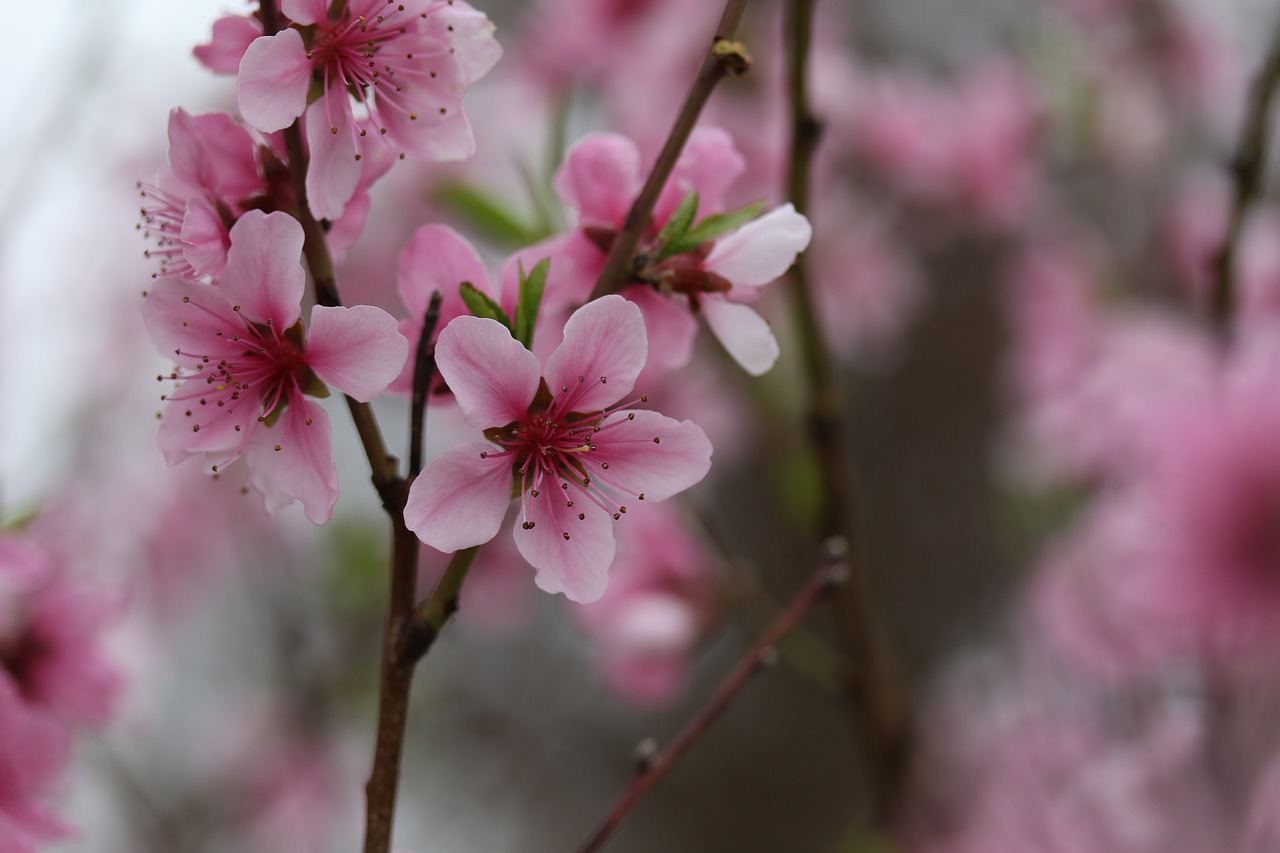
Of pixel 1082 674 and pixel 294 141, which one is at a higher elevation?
pixel 294 141

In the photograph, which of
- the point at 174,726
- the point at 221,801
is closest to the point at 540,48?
the point at 221,801

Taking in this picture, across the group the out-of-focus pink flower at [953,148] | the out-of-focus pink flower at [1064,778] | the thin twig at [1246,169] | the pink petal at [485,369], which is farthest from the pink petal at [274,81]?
the out-of-focus pink flower at [953,148]

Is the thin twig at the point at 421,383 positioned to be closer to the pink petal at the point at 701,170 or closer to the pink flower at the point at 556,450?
the pink flower at the point at 556,450

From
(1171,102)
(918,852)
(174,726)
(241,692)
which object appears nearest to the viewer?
(918,852)

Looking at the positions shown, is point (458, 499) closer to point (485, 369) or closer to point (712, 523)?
point (485, 369)

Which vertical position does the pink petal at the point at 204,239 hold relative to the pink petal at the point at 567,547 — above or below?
above

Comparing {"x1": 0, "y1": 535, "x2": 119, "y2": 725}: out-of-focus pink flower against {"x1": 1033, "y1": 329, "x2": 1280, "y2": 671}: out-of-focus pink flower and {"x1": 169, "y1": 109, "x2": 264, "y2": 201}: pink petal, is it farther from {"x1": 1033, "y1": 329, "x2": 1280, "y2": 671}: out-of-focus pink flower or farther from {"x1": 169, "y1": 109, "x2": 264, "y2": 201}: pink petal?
{"x1": 1033, "y1": 329, "x2": 1280, "y2": 671}: out-of-focus pink flower

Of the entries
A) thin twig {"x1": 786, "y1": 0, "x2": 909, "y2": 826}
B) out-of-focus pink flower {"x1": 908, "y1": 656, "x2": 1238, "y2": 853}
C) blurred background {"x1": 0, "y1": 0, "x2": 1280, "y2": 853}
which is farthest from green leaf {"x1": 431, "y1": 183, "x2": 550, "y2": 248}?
out-of-focus pink flower {"x1": 908, "y1": 656, "x2": 1238, "y2": 853}

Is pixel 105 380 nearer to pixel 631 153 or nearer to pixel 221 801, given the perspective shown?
pixel 221 801

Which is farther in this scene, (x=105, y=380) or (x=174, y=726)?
(x=174, y=726)
